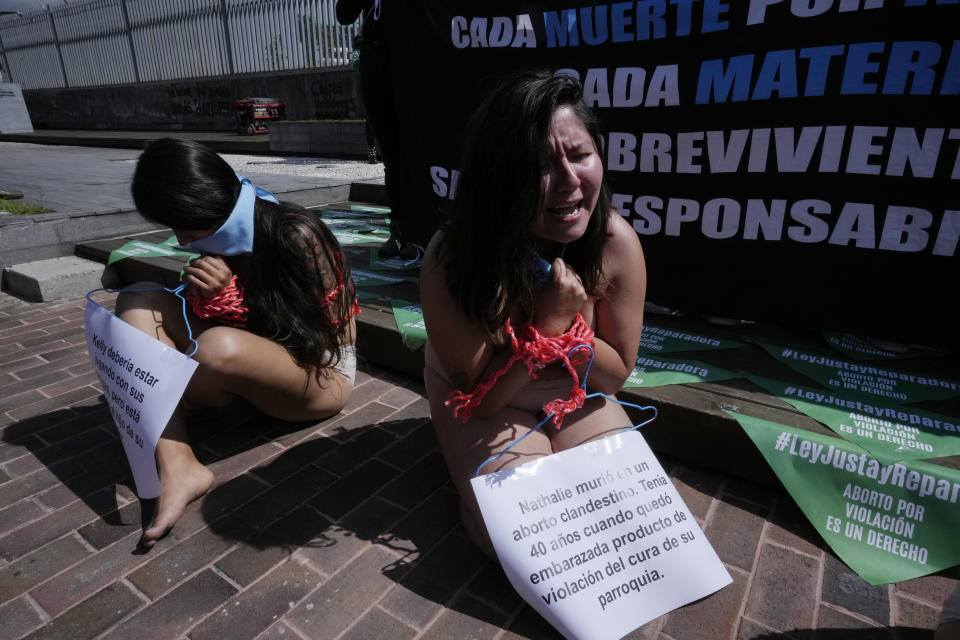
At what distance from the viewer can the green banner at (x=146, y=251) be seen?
4.29 meters

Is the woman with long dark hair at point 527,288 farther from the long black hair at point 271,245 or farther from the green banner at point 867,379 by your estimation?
the green banner at point 867,379

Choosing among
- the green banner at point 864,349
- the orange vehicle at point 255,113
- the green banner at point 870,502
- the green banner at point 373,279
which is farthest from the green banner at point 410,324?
the orange vehicle at point 255,113

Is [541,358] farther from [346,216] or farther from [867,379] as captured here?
[346,216]

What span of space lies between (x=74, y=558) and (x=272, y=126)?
11.6 metres

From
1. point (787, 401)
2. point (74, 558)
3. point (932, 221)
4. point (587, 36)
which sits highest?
point (587, 36)

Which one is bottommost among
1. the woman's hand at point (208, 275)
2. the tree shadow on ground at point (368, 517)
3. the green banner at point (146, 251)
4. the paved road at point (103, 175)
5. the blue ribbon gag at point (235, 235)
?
the tree shadow on ground at point (368, 517)

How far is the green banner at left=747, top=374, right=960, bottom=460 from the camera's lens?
181 centimetres

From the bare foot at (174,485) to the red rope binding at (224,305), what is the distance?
18.1 inches

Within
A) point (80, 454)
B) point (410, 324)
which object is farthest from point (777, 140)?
point (80, 454)

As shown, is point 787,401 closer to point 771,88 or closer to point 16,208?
point 771,88

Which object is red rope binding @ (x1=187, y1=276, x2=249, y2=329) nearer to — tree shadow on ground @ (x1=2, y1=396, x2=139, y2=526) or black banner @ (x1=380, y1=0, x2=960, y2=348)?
tree shadow on ground @ (x1=2, y1=396, x2=139, y2=526)

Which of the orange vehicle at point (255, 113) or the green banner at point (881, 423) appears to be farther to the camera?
the orange vehicle at point (255, 113)

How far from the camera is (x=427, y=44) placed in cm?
326

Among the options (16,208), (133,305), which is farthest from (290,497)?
(16,208)
